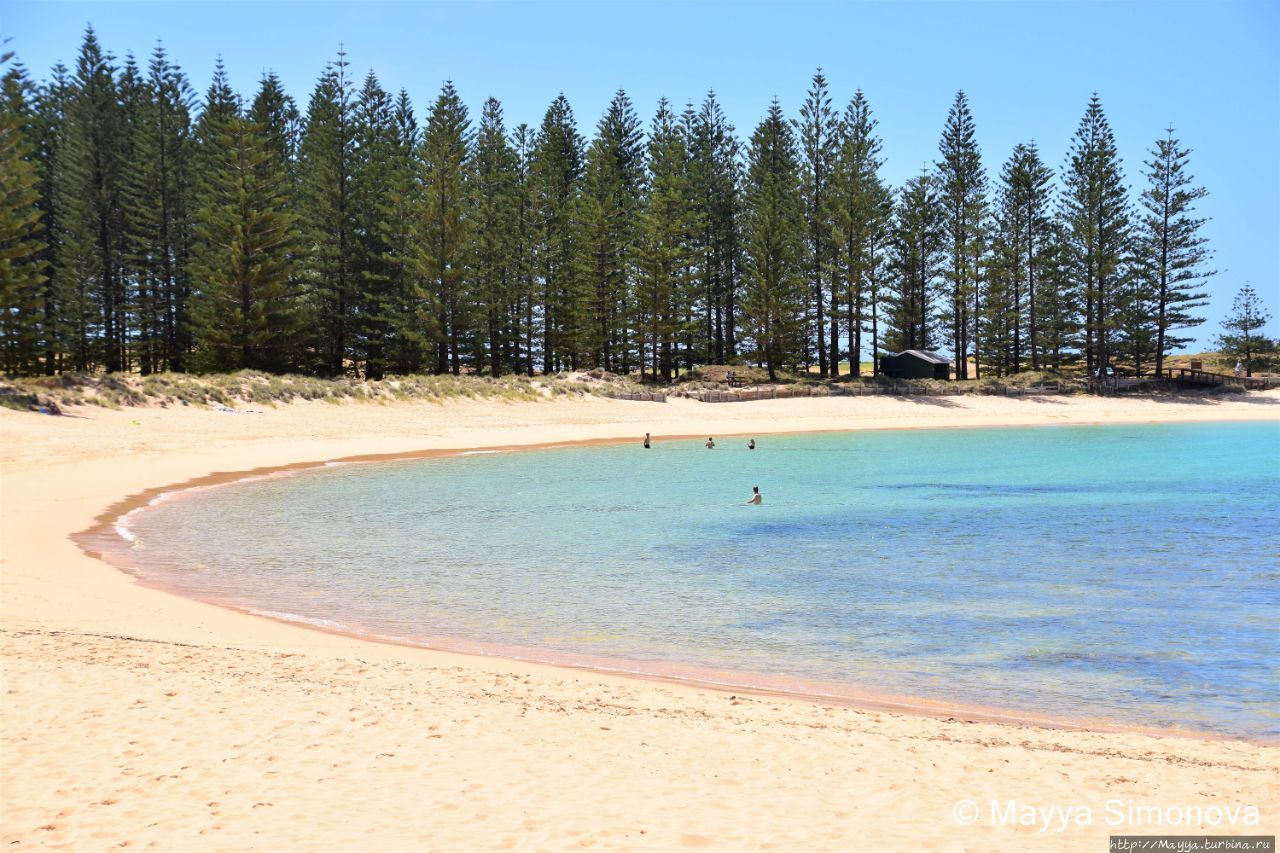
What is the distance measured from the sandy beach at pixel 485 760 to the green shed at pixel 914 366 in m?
47.4

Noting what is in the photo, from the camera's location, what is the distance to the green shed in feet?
172

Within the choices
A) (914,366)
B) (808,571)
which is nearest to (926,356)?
(914,366)

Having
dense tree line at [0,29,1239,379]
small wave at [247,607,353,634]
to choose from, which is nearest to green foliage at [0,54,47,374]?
dense tree line at [0,29,1239,379]

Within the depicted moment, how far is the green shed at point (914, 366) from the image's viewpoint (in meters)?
52.3

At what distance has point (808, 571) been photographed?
12.8 metres

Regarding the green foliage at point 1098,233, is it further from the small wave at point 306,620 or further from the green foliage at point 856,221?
the small wave at point 306,620

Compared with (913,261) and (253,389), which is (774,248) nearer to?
(913,261)

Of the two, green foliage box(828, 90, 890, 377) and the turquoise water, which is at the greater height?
green foliage box(828, 90, 890, 377)

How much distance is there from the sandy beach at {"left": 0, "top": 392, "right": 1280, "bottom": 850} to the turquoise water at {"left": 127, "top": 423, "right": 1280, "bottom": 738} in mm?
1249

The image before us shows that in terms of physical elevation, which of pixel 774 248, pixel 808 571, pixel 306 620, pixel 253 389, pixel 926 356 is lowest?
pixel 808 571

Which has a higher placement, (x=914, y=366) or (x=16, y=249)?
(x=16, y=249)

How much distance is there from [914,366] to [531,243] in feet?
73.1

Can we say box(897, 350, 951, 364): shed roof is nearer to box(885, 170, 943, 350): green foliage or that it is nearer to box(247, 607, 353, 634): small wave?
box(885, 170, 943, 350): green foliage

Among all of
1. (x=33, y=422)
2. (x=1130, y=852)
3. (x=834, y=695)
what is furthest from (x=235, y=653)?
(x=33, y=422)
